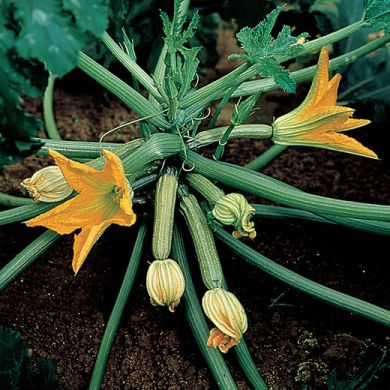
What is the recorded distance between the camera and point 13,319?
216cm

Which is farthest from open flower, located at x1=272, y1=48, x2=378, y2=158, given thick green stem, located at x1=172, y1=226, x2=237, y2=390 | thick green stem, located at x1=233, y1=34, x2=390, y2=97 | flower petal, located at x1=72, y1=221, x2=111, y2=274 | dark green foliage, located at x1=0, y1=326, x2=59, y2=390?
dark green foliage, located at x1=0, y1=326, x2=59, y2=390

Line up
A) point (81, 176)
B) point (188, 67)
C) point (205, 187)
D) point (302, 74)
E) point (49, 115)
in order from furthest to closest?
1. point (49, 115)
2. point (302, 74)
3. point (205, 187)
4. point (188, 67)
5. point (81, 176)

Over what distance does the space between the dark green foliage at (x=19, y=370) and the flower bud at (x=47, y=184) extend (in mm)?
337

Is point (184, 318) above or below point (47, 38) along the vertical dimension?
below

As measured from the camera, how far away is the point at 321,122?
72.3 inches

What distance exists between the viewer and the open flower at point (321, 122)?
182cm

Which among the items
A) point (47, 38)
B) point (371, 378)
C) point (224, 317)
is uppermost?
point (47, 38)

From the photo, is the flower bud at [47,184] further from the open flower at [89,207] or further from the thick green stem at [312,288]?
the thick green stem at [312,288]

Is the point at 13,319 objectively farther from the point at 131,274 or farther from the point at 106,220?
the point at 106,220

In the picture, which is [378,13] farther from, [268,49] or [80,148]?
[80,148]

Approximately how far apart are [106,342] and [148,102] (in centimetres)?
62

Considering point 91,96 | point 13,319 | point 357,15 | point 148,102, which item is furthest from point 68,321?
point 357,15

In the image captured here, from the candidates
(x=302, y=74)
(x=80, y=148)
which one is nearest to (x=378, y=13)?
(x=302, y=74)

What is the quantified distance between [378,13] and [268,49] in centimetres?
36
